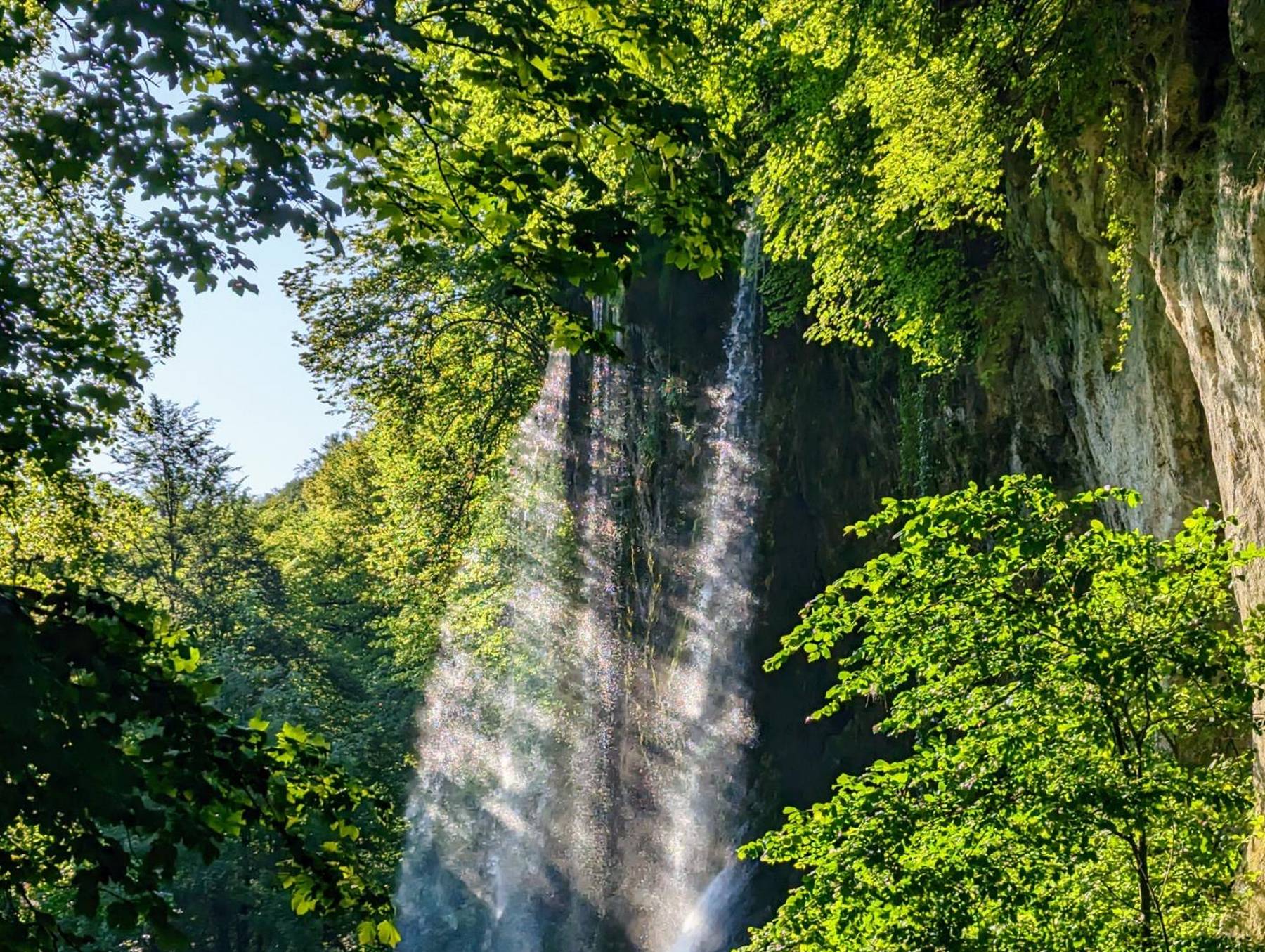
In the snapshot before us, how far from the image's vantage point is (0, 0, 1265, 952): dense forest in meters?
2.96

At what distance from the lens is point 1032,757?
4230 millimetres

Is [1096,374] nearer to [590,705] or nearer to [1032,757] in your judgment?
[1032,757]

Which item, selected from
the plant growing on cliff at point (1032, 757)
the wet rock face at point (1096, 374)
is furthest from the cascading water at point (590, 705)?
the plant growing on cliff at point (1032, 757)

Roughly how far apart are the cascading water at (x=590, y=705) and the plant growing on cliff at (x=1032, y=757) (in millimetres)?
9242

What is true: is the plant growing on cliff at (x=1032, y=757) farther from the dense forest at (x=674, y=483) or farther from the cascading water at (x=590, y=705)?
the cascading water at (x=590, y=705)

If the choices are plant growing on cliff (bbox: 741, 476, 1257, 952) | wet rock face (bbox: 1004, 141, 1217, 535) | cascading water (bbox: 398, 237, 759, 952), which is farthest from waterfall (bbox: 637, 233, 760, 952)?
plant growing on cliff (bbox: 741, 476, 1257, 952)

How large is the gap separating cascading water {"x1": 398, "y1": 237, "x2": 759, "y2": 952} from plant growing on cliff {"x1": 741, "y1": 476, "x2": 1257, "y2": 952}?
9.24 metres

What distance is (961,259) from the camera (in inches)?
390

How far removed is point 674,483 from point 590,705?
4129mm

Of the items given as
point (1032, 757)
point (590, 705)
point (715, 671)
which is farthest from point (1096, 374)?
point (590, 705)

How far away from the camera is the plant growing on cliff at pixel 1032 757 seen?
4.04 m

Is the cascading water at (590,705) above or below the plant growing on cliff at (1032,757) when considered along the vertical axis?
above

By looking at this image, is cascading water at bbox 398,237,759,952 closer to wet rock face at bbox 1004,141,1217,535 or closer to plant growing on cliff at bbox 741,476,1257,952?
wet rock face at bbox 1004,141,1217,535

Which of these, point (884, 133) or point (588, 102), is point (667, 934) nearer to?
point (884, 133)
